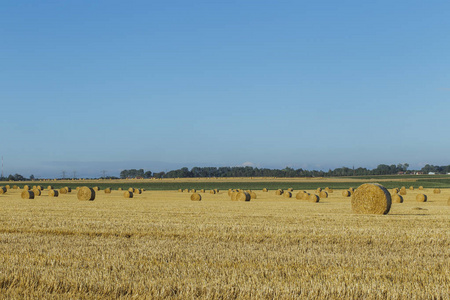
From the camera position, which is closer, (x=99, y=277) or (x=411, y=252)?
(x=99, y=277)

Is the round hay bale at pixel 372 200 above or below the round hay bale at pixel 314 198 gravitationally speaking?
above

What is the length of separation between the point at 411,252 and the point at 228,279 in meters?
5.31

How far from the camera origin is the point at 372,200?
82.1 ft

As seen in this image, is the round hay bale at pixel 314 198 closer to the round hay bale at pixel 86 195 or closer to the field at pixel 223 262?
the round hay bale at pixel 86 195

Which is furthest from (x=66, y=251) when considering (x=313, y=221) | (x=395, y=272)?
(x=313, y=221)

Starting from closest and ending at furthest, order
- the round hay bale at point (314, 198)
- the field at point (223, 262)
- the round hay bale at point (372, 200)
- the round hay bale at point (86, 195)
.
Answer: the field at point (223, 262) → the round hay bale at point (372, 200) → the round hay bale at point (314, 198) → the round hay bale at point (86, 195)

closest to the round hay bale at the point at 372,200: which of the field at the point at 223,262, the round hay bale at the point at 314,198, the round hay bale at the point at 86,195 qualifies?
the field at the point at 223,262

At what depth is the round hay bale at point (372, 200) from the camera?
971 inches

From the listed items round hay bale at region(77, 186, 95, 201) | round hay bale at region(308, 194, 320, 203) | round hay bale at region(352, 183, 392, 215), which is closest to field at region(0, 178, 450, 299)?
round hay bale at region(352, 183, 392, 215)

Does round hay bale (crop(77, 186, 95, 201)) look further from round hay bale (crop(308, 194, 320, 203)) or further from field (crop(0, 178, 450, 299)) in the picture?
field (crop(0, 178, 450, 299))

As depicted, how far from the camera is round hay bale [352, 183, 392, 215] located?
971 inches

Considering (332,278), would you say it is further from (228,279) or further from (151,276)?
(151,276)

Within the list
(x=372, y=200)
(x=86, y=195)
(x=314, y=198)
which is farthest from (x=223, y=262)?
(x=86, y=195)

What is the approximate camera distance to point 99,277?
26.1 ft
